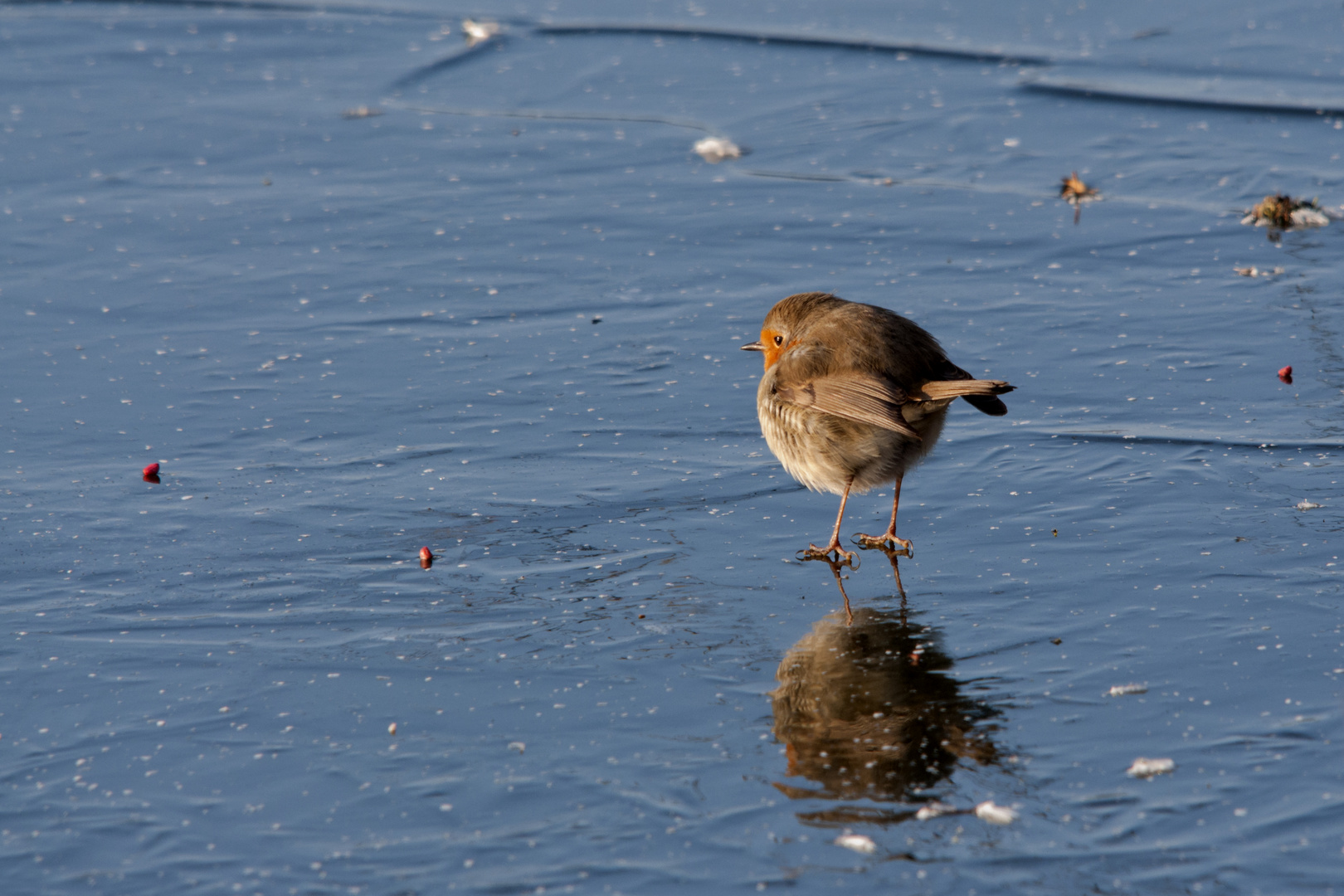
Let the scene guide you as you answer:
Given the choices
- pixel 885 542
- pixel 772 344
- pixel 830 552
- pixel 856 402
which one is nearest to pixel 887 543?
pixel 885 542

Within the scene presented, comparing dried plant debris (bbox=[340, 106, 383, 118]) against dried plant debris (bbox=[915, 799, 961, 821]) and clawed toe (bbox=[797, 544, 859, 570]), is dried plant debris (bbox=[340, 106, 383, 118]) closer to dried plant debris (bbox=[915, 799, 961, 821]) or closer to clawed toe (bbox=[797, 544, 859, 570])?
clawed toe (bbox=[797, 544, 859, 570])

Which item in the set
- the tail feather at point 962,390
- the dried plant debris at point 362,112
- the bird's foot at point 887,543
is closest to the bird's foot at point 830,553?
the bird's foot at point 887,543

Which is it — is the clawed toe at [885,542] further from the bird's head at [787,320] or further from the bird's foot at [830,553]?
the bird's head at [787,320]

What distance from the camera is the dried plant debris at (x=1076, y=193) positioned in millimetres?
9711

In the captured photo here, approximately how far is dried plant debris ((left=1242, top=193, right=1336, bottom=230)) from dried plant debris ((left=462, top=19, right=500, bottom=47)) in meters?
7.63

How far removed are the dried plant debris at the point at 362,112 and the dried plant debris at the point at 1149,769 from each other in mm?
9440

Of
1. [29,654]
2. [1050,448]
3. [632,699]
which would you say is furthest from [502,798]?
[1050,448]

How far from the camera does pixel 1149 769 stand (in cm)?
415

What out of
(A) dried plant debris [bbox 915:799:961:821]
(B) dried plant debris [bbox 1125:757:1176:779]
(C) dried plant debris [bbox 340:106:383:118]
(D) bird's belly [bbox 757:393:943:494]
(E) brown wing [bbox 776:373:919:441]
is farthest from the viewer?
(C) dried plant debris [bbox 340:106:383:118]

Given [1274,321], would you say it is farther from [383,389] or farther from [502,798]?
[502,798]

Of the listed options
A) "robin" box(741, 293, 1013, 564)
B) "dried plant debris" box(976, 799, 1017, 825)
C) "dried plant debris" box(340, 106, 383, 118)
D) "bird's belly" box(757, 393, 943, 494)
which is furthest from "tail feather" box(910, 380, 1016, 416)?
"dried plant debris" box(340, 106, 383, 118)

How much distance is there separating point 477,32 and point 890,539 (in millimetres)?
9581

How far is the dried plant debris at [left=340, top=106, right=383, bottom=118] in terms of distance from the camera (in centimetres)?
1206

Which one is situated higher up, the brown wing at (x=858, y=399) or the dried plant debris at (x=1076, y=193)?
the dried plant debris at (x=1076, y=193)
